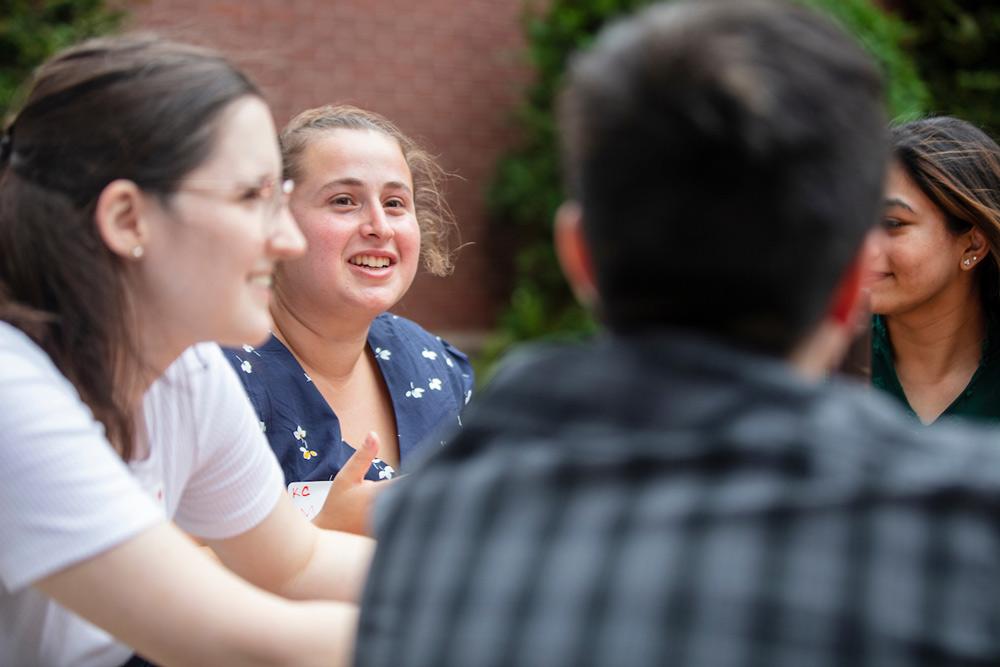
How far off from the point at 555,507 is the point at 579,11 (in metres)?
6.39

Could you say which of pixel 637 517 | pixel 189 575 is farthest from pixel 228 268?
pixel 637 517

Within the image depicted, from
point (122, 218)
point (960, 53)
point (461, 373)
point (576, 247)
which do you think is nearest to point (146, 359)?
point (122, 218)

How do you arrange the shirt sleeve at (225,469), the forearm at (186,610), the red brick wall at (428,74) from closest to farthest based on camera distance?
the forearm at (186,610) < the shirt sleeve at (225,469) < the red brick wall at (428,74)

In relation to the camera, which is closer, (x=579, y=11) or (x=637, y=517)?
(x=637, y=517)

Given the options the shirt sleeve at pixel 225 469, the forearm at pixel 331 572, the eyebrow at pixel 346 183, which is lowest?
the forearm at pixel 331 572

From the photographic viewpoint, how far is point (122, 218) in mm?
1534

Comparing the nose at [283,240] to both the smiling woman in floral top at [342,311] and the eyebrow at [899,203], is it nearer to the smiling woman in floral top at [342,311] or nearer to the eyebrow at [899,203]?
the smiling woman in floral top at [342,311]

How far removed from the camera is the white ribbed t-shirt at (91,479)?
1324 millimetres

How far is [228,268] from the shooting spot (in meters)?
→ 1.55

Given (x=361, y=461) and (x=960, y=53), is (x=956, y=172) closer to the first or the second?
(x=361, y=461)

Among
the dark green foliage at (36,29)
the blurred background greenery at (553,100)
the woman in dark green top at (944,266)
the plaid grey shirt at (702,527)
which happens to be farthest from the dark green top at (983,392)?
the dark green foliage at (36,29)

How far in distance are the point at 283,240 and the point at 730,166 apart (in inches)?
33.6

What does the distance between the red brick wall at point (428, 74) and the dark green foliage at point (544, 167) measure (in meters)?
0.17

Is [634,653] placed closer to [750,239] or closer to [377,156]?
[750,239]
